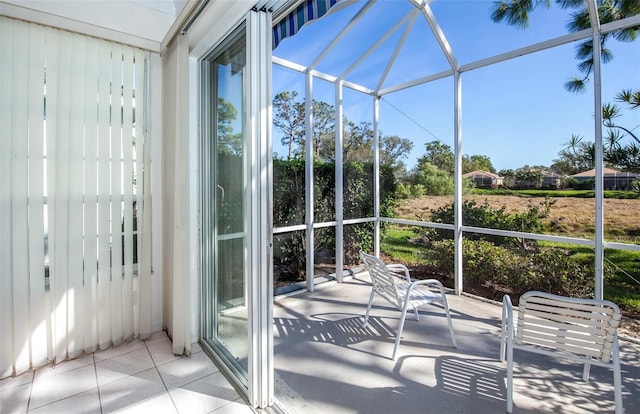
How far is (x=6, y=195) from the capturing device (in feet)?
6.61

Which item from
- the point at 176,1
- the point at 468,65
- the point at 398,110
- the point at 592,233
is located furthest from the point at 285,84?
the point at 592,233

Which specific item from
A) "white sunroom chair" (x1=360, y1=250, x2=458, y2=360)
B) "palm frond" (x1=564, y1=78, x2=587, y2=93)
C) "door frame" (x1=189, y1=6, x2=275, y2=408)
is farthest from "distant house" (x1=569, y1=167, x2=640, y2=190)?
"door frame" (x1=189, y1=6, x2=275, y2=408)

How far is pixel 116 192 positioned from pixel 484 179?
12.8ft

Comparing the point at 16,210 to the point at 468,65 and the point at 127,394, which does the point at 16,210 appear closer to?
the point at 127,394

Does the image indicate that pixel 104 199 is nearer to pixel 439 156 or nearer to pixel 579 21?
pixel 439 156

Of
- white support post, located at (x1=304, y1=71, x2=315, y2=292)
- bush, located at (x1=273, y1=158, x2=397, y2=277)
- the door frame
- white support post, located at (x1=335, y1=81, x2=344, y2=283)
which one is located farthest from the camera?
white support post, located at (x1=335, y1=81, x2=344, y2=283)

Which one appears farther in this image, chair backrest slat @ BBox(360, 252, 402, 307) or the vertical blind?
chair backrest slat @ BBox(360, 252, 402, 307)

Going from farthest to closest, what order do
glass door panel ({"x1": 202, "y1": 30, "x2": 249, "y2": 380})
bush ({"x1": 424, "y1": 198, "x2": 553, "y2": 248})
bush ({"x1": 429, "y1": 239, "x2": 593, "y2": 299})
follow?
bush ({"x1": 424, "y1": 198, "x2": 553, "y2": 248}) → bush ({"x1": 429, "y1": 239, "x2": 593, "y2": 299}) → glass door panel ({"x1": 202, "y1": 30, "x2": 249, "y2": 380})

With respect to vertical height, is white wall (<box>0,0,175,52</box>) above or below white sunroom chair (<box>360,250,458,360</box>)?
above

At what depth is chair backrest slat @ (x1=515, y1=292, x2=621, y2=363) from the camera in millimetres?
1674

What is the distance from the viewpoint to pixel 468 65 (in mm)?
3512

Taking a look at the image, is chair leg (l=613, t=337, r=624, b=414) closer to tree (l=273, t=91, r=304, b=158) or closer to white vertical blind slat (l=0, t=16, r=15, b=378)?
tree (l=273, t=91, r=304, b=158)

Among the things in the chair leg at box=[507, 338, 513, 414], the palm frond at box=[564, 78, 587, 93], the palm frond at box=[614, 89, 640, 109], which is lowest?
the chair leg at box=[507, 338, 513, 414]

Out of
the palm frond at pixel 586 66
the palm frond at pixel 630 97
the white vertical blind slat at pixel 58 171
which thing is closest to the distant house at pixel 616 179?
the palm frond at pixel 630 97
